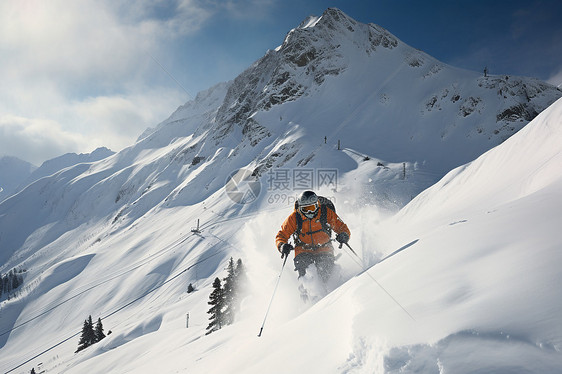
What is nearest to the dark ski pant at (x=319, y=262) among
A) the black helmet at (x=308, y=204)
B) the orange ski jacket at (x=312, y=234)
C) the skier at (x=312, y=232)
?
the skier at (x=312, y=232)

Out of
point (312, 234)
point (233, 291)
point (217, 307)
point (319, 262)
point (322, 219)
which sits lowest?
point (319, 262)

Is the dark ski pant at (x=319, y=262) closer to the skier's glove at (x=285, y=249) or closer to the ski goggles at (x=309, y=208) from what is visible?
the skier's glove at (x=285, y=249)

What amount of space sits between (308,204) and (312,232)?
0.77m

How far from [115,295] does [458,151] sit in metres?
61.7

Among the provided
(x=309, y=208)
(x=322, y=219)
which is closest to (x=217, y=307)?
(x=322, y=219)

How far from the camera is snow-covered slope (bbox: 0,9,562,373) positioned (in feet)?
6.92

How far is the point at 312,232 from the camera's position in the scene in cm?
727

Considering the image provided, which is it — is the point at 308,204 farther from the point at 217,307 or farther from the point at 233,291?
the point at 233,291

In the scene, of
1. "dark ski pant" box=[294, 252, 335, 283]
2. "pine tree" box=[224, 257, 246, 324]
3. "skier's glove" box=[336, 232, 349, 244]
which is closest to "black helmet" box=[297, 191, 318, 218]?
"skier's glove" box=[336, 232, 349, 244]

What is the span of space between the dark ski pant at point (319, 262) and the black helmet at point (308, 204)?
1.02m

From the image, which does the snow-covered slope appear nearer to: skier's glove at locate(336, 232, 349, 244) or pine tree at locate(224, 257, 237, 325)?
skier's glove at locate(336, 232, 349, 244)

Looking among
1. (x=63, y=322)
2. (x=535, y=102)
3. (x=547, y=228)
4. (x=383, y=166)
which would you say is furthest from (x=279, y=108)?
(x=547, y=228)

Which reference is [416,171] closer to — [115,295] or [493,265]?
[493,265]

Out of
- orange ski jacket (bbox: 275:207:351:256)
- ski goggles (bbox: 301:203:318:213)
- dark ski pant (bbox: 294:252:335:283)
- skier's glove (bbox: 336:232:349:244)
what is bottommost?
dark ski pant (bbox: 294:252:335:283)
